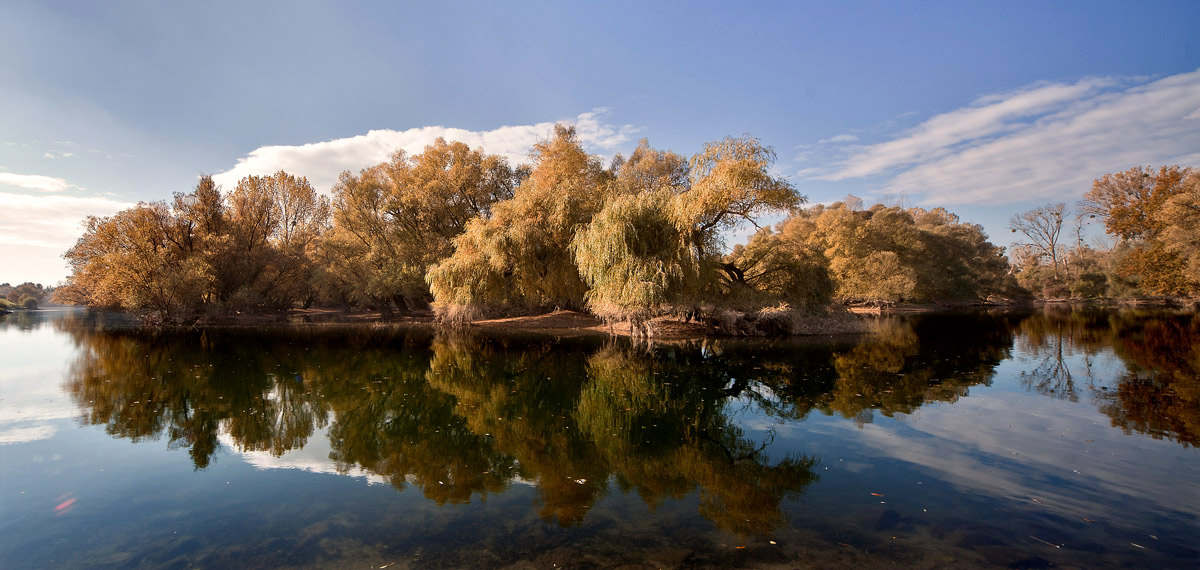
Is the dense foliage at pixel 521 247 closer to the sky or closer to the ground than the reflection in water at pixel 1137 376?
closer to the sky

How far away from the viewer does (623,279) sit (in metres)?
21.5

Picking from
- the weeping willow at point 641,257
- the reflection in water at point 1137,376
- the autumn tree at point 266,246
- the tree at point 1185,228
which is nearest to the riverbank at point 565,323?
the autumn tree at point 266,246

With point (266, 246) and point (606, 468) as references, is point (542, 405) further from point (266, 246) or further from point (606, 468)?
point (266, 246)

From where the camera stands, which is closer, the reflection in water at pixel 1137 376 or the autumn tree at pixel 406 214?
the reflection in water at pixel 1137 376

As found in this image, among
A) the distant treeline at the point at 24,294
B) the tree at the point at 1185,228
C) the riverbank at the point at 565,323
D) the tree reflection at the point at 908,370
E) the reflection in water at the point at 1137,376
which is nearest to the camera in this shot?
the reflection in water at the point at 1137,376

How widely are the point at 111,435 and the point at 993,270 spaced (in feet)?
263

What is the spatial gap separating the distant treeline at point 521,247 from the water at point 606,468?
9.58 metres

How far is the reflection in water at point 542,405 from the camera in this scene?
6363mm

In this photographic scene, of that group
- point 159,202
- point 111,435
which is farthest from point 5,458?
point 159,202

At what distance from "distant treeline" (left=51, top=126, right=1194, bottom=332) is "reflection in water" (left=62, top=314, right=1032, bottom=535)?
4832 mm

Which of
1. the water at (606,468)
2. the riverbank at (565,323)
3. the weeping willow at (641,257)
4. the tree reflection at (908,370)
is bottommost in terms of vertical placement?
the water at (606,468)

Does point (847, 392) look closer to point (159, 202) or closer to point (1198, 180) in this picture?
point (1198, 180)

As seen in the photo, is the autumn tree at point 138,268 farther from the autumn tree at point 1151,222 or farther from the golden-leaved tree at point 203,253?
the autumn tree at point 1151,222

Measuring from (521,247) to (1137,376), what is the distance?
78.1 ft
